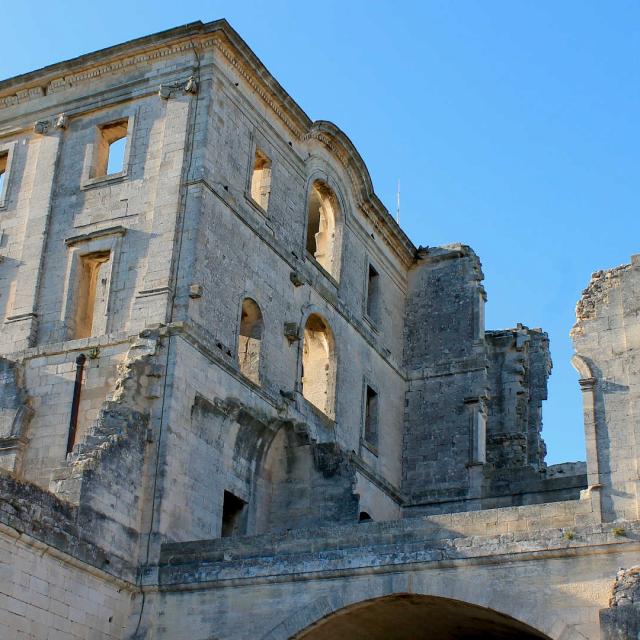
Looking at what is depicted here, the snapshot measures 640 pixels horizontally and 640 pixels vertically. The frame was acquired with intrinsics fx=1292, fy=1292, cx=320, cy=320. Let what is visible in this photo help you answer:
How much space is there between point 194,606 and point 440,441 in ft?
32.4

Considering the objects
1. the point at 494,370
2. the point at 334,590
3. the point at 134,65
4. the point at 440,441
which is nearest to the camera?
the point at 334,590

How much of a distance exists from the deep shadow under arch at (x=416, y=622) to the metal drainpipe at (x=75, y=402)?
17.2 ft

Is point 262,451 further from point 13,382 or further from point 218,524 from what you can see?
point 13,382

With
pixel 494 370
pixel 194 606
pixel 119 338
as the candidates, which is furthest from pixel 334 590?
pixel 494 370

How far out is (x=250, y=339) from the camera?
22.8 m

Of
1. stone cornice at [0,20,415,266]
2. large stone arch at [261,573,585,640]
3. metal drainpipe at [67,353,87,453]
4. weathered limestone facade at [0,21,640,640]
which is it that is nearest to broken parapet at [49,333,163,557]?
weathered limestone facade at [0,21,640,640]

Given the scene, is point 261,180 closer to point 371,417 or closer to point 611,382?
point 371,417

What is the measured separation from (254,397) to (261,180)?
462 centimetres

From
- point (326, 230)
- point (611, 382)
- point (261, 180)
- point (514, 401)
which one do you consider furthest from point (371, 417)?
point (611, 382)

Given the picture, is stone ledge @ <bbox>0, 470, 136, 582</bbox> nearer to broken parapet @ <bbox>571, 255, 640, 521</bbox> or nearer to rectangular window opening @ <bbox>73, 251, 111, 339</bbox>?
rectangular window opening @ <bbox>73, 251, 111, 339</bbox>

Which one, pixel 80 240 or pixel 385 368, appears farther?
pixel 385 368

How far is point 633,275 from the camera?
1877 centimetres

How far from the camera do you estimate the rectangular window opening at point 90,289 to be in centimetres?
2245

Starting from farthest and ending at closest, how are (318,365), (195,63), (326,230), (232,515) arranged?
(326,230) → (318,365) → (195,63) → (232,515)
